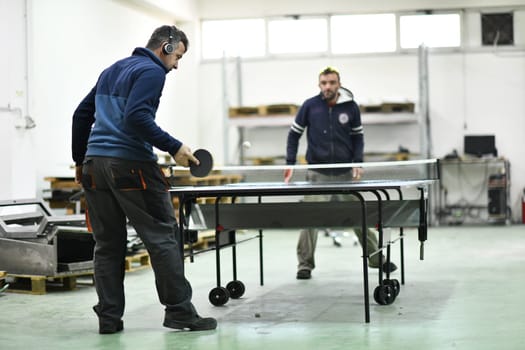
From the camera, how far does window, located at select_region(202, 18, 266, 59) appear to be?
13.9m

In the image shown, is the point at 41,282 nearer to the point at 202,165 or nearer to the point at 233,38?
the point at 202,165

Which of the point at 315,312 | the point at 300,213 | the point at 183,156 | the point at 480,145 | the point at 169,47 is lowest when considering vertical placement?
the point at 315,312

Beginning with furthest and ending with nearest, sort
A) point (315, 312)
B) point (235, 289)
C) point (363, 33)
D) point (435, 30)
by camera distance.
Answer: point (363, 33)
point (435, 30)
point (235, 289)
point (315, 312)

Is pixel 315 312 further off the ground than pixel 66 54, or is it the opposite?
pixel 66 54

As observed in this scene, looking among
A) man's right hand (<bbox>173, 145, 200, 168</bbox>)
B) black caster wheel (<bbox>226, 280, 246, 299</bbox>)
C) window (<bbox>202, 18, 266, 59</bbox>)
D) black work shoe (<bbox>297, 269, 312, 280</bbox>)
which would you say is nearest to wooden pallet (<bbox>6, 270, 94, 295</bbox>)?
black caster wheel (<bbox>226, 280, 246, 299</bbox>)

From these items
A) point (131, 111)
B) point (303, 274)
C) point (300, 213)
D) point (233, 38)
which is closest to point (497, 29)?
point (233, 38)

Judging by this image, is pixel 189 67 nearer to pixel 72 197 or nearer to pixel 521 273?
pixel 72 197

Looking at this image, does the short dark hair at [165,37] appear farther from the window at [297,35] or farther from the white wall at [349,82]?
the window at [297,35]

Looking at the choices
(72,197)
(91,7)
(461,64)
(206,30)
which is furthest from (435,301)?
(206,30)

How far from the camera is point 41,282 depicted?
6.65 meters

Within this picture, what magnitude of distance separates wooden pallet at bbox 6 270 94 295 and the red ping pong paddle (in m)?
2.58

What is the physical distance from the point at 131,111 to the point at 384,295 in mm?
2303

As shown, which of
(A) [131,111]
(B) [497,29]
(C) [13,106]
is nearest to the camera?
(A) [131,111]

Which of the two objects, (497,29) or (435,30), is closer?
(497,29)
